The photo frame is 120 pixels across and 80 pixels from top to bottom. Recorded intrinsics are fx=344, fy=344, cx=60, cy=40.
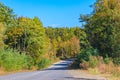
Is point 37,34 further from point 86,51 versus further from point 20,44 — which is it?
point 86,51

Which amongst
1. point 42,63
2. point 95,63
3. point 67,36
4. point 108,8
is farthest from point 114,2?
point 67,36

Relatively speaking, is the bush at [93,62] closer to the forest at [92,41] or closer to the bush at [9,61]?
the forest at [92,41]

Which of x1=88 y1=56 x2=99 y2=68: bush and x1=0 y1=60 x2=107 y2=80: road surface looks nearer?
x1=0 y1=60 x2=107 y2=80: road surface

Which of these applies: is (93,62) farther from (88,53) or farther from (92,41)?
(92,41)

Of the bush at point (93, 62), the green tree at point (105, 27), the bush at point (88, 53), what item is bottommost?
the bush at point (93, 62)

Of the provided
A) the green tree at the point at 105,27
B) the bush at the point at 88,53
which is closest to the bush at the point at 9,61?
the bush at the point at 88,53

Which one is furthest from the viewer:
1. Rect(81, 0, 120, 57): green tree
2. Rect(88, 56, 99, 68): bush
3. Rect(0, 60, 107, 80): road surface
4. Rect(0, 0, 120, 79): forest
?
Rect(81, 0, 120, 57): green tree

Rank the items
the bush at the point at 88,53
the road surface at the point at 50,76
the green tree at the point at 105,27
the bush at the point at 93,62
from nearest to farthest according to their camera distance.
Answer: the road surface at the point at 50,76 < the bush at the point at 93,62 < the green tree at the point at 105,27 < the bush at the point at 88,53

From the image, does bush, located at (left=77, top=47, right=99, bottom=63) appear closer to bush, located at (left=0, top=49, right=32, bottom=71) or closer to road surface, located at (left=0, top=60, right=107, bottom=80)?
bush, located at (left=0, top=49, right=32, bottom=71)

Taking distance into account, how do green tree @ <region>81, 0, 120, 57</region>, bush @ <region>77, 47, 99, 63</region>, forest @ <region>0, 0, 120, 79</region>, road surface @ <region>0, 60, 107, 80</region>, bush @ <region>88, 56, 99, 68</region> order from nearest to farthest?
road surface @ <region>0, 60, 107, 80</region>
bush @ <region>88, 56, 99, 68</region>
forest @ <region>0, 0, 120, 79</region>
green tree @ <region>81, 0, 120, 57</region>
bush @ <region>77, 47, 99, 63</region>

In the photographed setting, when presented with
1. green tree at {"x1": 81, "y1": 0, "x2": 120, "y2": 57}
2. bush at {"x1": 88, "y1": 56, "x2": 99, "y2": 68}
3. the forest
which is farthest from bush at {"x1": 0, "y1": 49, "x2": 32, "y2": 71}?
green tree at {"x1": 81, "y1": 0, "x2": 120, "y2": 57}

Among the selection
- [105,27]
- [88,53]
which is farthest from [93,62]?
[105,27]

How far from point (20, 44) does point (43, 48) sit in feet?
18.5

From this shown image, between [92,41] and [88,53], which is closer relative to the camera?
[88,53]
